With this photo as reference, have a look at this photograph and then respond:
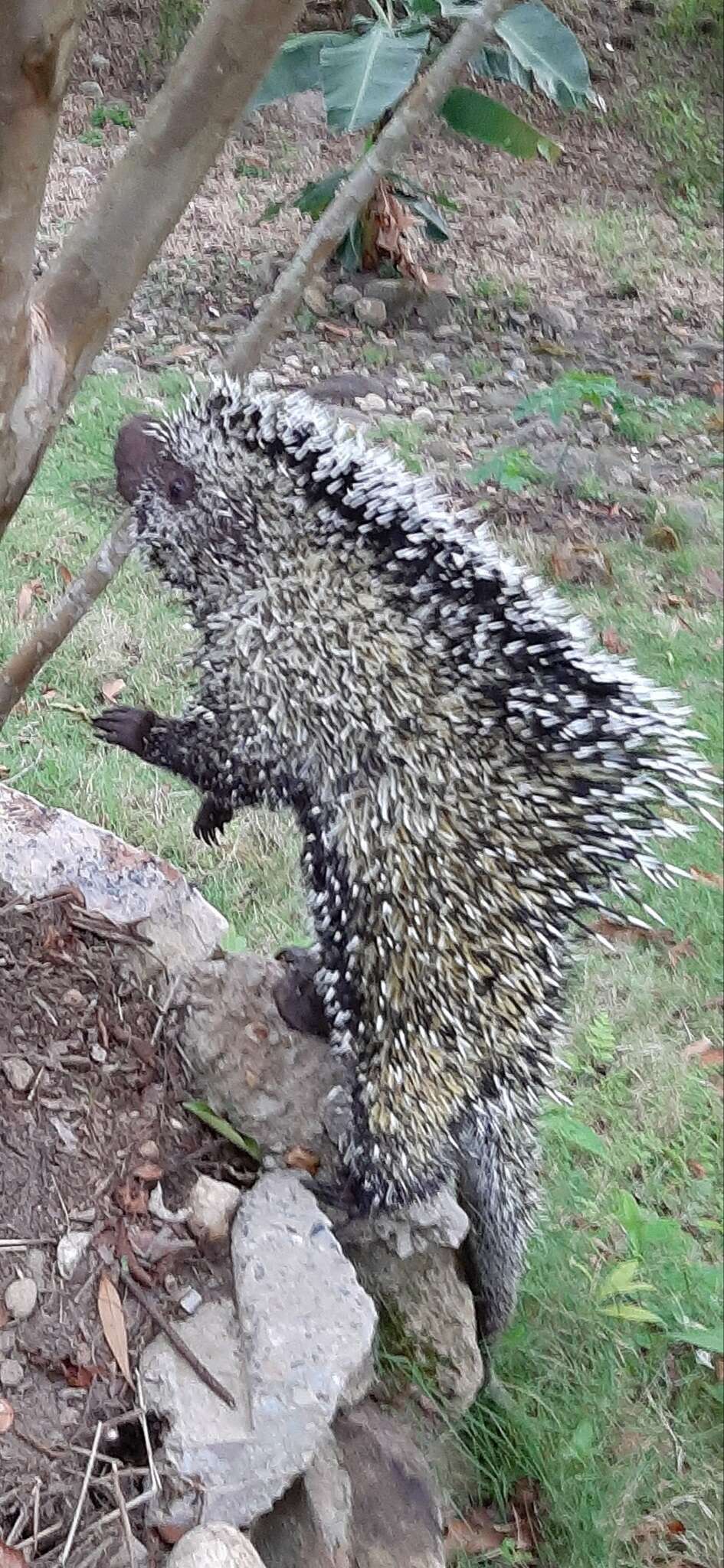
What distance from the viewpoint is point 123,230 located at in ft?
4.13

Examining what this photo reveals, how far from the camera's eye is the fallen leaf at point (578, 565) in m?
4.69

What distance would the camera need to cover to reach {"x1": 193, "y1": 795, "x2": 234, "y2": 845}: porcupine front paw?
2.18 metres

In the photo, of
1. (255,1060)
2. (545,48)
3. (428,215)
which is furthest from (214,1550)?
(428,215)

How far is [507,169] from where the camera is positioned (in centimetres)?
856

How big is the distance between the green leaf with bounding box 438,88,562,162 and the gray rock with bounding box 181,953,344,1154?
4197 millimetres

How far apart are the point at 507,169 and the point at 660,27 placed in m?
2.04

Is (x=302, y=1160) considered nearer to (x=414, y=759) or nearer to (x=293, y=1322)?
(x=293, y=1322)

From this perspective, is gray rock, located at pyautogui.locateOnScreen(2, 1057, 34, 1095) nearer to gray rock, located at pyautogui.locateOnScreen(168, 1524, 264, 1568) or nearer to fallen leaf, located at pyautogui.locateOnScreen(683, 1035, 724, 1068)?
gray rock, located at pyautogui.locateOnScreen(168, 1524, 264, 1568)

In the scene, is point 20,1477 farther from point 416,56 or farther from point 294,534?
point 416,56

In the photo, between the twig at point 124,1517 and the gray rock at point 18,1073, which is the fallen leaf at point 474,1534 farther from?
the gray rock at point 18,1073

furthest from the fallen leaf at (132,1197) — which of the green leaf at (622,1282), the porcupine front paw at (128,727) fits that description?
the green leaf at (622,1282)

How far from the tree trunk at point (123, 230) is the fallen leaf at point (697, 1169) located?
2157 mm

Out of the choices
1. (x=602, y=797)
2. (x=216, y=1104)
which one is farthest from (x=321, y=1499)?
(x=602, y=797)

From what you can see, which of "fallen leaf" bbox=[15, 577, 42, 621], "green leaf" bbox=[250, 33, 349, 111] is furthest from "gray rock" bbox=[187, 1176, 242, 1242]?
"green leaf" bbox=[250, 33, 349, 111]
